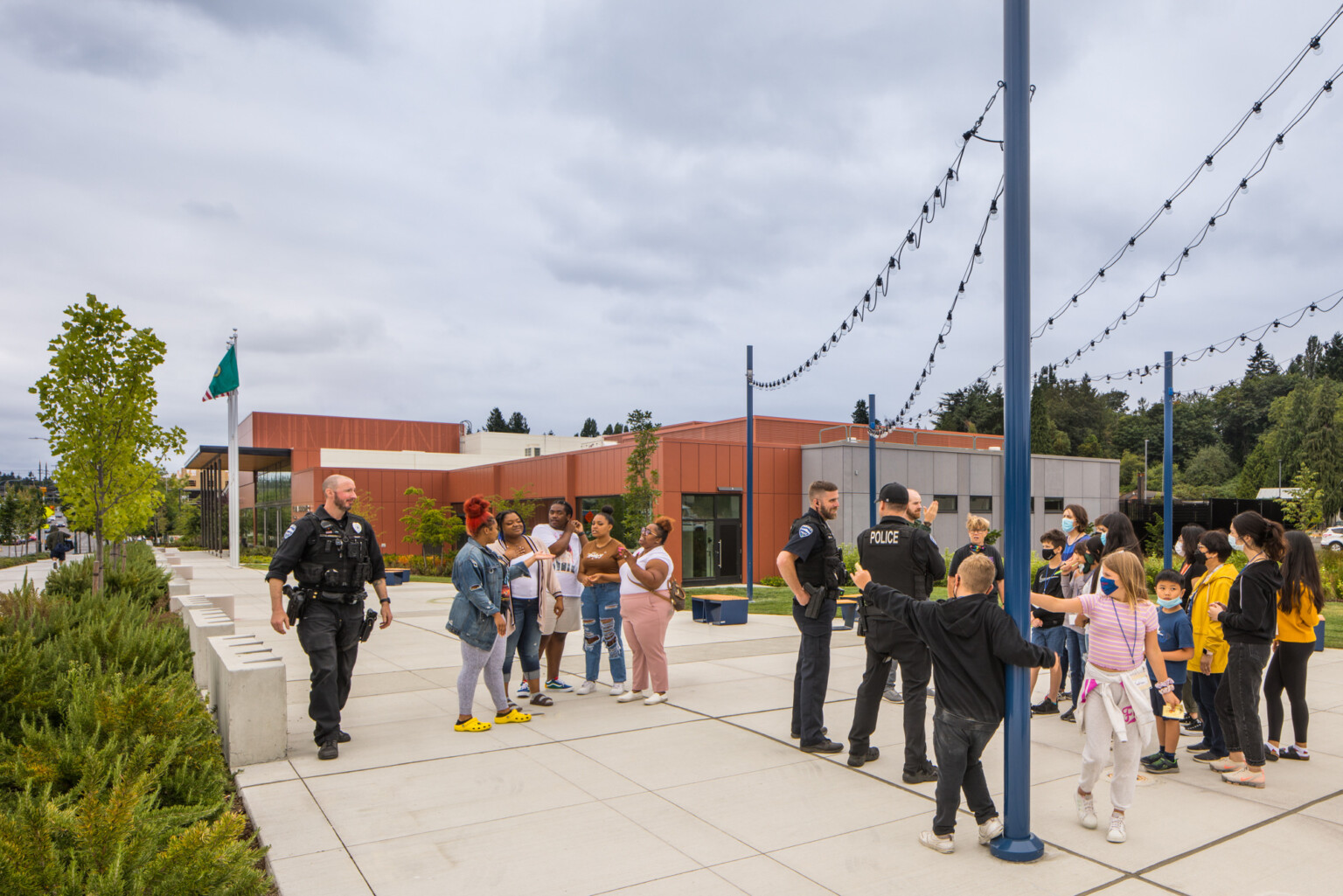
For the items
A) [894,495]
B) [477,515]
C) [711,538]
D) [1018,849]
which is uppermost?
[894,495]

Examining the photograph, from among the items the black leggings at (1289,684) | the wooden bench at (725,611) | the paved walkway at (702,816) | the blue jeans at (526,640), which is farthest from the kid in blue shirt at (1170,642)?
the wooden bench at (725,611)

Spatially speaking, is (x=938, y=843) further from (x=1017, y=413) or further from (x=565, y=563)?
(x=565, y=563)

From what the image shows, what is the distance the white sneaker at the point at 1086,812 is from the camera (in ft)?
15.6

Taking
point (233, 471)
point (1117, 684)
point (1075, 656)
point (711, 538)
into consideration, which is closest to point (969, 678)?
point (1117, 684)

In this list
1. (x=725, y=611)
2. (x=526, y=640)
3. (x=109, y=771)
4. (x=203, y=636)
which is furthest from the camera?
(x=725, y=611)

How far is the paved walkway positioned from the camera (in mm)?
4086

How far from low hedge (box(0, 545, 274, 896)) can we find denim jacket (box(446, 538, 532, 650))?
1837 millimetres

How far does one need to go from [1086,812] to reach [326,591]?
5117 mm

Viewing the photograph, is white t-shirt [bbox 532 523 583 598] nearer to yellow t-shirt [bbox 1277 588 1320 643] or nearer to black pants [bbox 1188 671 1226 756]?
black pants [bbox 1188 671 1226 756]

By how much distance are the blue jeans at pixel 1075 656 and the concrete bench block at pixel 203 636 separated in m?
7.41

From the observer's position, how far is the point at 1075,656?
716 cm

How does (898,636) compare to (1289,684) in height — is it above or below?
above

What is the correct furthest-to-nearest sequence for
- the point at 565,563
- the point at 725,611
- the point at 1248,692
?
the point at 725,611 → the point at 565,563 → the point at 1248,692

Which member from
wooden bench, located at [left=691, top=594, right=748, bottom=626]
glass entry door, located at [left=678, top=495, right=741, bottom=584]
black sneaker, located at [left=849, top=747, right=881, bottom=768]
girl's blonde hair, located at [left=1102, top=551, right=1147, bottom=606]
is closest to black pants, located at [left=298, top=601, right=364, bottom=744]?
black sneaker, located at [left=849, top=747, right=881, bottom=768]
